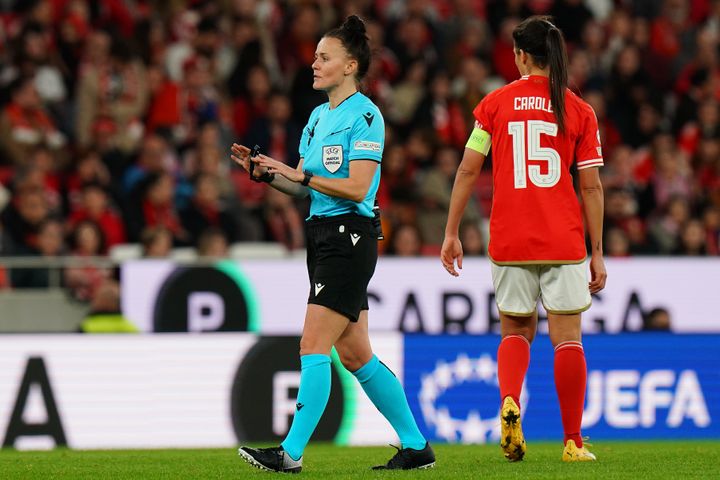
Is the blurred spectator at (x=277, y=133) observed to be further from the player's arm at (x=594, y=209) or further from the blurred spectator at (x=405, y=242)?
the player's arm at (x=594, y=209)

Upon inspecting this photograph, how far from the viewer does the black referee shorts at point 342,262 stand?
21.3 feet

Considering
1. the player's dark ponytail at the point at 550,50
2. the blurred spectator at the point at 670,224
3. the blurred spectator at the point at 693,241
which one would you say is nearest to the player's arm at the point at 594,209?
the player's dark ponytail at the point at 550,50

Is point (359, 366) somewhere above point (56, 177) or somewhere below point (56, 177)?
below

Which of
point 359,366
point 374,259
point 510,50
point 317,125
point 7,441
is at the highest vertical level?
point 510,50

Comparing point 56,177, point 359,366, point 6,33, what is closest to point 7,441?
point 359,366

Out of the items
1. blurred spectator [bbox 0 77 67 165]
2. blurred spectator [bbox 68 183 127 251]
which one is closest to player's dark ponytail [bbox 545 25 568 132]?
blurred spectator [bbox 68 183 127 251]

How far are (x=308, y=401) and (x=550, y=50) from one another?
201cm

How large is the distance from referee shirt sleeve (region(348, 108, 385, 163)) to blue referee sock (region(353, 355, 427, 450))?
95 cm

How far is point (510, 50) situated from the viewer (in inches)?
682

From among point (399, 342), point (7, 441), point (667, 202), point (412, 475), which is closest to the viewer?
point (412, 475)

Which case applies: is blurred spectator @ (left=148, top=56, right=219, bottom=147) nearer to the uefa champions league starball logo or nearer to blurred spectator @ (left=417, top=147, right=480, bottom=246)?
blurred spectator @ (left=417, top=147, right=480, bottom=246)

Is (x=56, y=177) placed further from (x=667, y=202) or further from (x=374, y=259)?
(x=374, y=259)

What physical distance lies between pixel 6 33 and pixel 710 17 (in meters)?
8.83

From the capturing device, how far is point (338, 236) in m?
6.55
